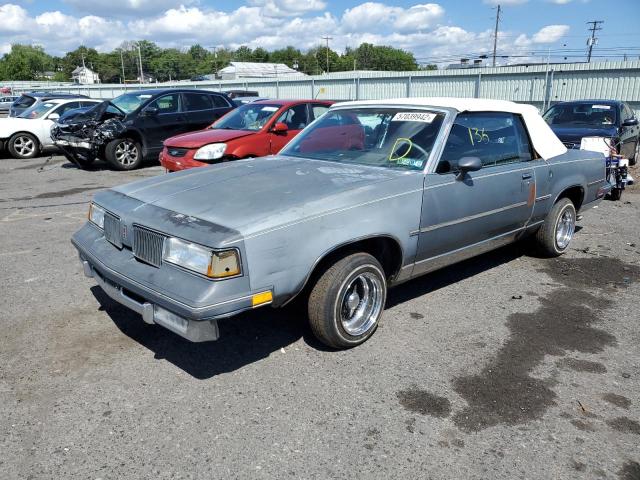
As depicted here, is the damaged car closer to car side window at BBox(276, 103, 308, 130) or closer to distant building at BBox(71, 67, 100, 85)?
car side window at BBox(276, 103, 308, 130)

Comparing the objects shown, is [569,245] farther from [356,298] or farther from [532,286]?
[356,298]

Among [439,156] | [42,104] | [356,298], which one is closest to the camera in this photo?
[356,298]

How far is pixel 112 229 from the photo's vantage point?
349 centimetres

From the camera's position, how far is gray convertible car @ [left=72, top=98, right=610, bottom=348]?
2.90 metres

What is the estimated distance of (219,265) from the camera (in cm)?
279

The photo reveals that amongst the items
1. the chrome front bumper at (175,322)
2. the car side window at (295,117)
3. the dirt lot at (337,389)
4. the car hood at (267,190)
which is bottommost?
the dirt lot at (337,389)

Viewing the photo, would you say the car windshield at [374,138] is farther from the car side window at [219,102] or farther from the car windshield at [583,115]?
the car side window at [219,102]

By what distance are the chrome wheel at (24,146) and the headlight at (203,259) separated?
12.9 m

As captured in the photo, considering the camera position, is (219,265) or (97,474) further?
(219,265)

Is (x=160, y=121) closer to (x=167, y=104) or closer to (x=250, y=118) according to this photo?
Result: (x=167, y=104)

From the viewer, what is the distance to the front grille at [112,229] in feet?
11.2

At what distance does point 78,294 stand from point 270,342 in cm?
196

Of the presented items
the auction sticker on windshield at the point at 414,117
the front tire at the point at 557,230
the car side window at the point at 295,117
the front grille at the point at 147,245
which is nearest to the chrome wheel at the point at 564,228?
the front tire at the point at 557,230

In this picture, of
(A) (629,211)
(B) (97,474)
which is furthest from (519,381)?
(A) (629,211)
